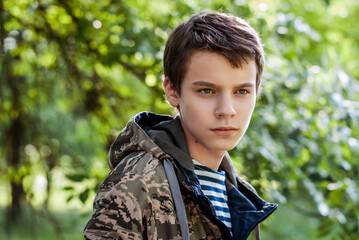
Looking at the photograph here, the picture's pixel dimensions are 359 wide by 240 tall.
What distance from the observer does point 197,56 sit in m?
1.95

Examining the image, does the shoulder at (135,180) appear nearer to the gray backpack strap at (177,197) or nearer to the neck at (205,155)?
the gray backpack strap at (177,197)

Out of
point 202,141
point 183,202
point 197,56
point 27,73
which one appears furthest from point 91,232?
point 27,73

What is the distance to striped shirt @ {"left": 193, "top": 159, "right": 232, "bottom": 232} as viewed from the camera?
80.3 inches

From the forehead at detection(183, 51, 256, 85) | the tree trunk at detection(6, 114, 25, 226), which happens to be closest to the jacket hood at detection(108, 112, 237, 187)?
the forehead at detection(183, 51, 256, 85)

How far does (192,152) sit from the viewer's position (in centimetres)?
204

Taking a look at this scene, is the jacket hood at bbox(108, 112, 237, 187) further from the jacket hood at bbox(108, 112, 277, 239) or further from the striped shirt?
the striped shirt

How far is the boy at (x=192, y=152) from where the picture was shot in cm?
174

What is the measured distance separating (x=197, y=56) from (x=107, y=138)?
8.21ft

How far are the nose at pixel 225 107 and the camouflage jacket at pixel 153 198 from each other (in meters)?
0.21

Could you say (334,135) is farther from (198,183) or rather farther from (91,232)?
(91,232)

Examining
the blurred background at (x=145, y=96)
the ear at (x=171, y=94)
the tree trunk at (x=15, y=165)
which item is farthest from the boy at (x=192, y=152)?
the tree trunk at (x=15, y=165)

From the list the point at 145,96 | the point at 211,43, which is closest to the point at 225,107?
the point at 211,43

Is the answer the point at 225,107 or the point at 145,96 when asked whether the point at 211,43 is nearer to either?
the point at 225,107

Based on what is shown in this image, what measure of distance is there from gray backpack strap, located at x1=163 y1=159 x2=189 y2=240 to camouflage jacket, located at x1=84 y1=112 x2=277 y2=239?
0.02 m
